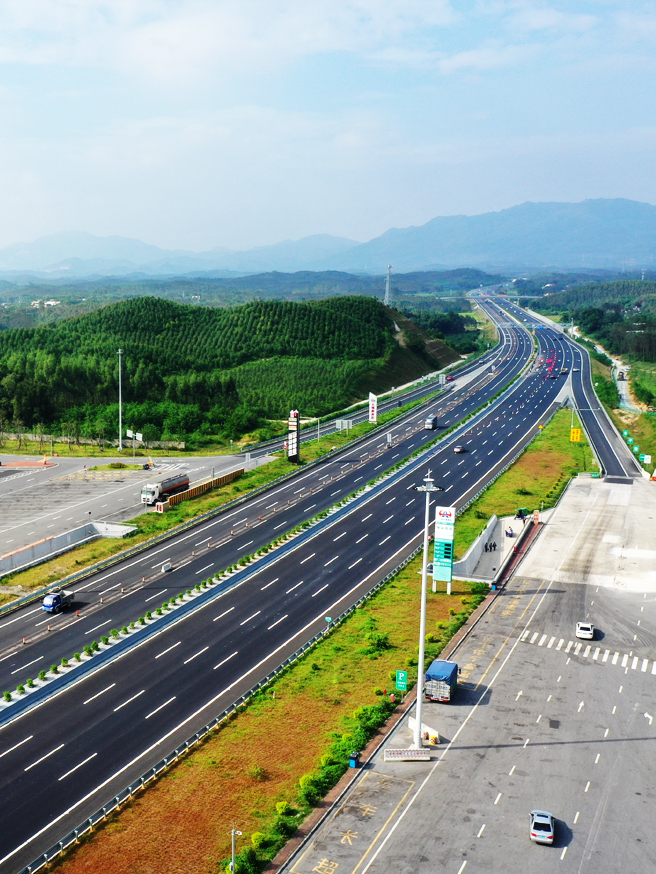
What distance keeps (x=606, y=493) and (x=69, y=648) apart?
72.6 metres

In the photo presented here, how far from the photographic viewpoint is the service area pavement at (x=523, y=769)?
1356 inches

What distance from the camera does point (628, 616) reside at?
62.8 m

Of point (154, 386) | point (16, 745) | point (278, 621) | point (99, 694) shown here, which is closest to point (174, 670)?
point (99, 694)

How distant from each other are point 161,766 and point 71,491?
214 feet

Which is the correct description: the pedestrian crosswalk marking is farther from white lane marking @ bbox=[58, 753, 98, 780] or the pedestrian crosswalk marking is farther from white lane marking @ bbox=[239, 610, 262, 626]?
white lane marking @ bbox=[58, 753, 98, 780]

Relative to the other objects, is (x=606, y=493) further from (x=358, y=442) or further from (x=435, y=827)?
(x=435, y=827)

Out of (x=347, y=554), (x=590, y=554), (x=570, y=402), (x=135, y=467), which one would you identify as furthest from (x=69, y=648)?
(x=570, y=402)

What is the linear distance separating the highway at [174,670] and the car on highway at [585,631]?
61.9 ft

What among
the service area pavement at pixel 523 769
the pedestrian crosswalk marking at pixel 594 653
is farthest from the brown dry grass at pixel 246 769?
the pedestrian crosswalk marking at pixel 594 653

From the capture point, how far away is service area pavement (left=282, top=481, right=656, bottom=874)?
113 ft

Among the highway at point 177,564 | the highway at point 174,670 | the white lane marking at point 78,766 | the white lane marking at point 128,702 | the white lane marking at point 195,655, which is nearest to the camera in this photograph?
the highway at point 174,670

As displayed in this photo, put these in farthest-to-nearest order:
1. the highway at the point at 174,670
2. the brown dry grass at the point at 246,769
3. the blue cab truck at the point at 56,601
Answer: the blue cab truck at the point at 56,601
the highway at the point at 174,670
the brown dry grass at the point at 246,769

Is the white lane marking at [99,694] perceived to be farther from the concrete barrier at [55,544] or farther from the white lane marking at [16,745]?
the concrete barrier at [55,544]

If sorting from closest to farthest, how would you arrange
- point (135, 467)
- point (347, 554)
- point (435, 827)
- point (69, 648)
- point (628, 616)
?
point (435, 827) → point (69, 648) → point (628, 616) → point (347, 554) → point (135, 467)
